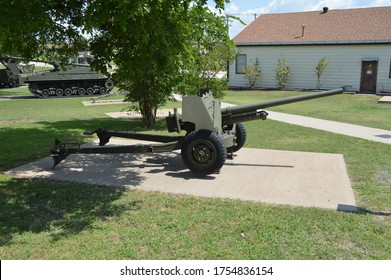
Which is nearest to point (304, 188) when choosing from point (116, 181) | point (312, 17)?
point (116, 181)

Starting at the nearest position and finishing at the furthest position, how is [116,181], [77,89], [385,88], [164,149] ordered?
1. [116,181]
2. [164,149]
3. [385,88]
4. [77,89]

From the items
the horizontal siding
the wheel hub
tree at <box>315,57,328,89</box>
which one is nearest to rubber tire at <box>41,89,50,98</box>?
the horizontal siding

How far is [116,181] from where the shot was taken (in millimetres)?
5723

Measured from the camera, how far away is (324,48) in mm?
22172

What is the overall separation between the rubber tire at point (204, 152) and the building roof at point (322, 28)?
59.1 feet

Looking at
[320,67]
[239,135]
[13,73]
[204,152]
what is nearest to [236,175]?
[204,152]

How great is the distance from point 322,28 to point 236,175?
19.9 meters

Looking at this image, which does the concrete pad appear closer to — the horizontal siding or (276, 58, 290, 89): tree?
the horizontal siding

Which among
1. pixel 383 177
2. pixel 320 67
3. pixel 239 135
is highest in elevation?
pixel 320 67

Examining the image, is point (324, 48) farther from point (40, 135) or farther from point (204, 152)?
point (204, 152)

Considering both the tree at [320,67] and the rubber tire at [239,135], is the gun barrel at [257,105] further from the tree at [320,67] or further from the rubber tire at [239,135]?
the tree at [320,67]

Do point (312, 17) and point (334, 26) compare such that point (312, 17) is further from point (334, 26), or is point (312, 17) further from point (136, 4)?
point (136, 4)
